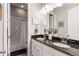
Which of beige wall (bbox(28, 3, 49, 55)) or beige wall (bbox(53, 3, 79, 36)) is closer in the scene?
beige wall (bbox(53, 3, 79, 36))

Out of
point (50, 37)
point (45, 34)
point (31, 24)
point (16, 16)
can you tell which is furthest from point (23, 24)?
point (50, 37)

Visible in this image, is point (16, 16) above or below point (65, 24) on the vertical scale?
above

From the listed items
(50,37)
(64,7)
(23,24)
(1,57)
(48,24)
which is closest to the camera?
(1,57)

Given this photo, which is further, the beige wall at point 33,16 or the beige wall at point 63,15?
the beige wall at point 33,16

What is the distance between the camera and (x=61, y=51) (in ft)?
4.31

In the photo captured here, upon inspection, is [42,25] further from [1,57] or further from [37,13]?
[1,57]

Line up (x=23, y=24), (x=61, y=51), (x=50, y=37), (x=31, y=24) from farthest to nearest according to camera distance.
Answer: (x=23, y=24)
(x=31, y=24)
(x=50, y=37)
(x=61, y=51)

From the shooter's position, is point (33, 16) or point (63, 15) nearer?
point (63, 15)

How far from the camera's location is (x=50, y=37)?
2.59 metres

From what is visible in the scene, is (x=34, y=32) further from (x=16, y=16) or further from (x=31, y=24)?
(x=16, y=16)

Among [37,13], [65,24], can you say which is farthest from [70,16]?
[37,13]

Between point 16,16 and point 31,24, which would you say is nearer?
point 31,24

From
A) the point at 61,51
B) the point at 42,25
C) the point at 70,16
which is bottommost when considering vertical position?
the point at 61,51

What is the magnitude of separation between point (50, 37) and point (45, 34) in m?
0.34
